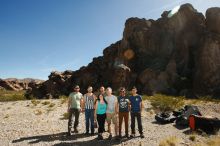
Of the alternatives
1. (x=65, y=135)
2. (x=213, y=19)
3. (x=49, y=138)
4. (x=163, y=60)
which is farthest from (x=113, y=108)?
(x=163, y=60)

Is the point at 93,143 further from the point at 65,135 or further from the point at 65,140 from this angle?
the point at 65,135

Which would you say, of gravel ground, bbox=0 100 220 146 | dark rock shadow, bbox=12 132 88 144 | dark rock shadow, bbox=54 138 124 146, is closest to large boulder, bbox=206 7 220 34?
gravel ground, bbox=0 100 220 146

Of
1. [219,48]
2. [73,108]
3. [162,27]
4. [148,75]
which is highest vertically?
[162,27]

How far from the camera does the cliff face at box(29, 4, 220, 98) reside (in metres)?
48.5

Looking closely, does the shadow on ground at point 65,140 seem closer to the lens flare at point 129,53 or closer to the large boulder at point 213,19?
the large boulder at point 213,19

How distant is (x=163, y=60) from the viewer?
58.6 m

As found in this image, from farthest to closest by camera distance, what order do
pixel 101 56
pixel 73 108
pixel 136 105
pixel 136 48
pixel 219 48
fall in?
pixel 101 56 → pixel 136 48 → pixel 219 48 → pixel 73 108 → pixel 136 105

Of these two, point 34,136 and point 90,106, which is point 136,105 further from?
point 34,136

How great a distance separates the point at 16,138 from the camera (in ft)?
51.3

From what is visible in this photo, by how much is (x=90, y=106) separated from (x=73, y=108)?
41.5 inches

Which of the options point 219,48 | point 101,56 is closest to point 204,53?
point 219,48

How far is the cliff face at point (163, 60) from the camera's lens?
48.5 metres

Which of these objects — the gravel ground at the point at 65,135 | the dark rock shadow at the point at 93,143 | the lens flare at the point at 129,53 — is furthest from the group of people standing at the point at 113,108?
the lens flare at the point at 129,53

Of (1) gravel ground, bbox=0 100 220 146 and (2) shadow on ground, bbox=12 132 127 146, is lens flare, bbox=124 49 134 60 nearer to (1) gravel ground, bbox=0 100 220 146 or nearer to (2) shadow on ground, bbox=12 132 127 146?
(1) gravel ground, bbox=0 100 220 146
